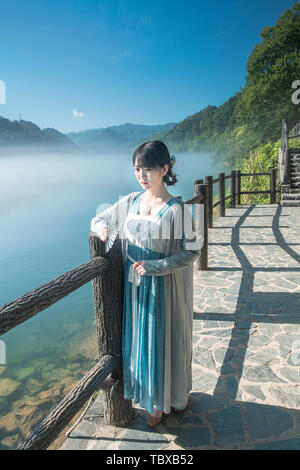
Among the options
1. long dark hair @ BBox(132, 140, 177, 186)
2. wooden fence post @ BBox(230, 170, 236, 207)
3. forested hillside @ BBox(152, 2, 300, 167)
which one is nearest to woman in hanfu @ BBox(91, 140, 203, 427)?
long dark hair @ BBox(132, 140, 177, 186)

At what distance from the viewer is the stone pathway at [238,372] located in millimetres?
1807

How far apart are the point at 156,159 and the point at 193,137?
56.0 m

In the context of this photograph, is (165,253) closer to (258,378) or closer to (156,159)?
(156,159)

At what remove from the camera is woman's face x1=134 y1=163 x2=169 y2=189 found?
1534 mm

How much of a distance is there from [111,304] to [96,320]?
145 mm

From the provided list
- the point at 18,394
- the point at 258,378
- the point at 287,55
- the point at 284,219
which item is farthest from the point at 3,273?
the point at 287,55

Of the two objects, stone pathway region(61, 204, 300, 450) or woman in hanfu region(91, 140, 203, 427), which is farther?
stone pathway region(61, 204, 300, 450)

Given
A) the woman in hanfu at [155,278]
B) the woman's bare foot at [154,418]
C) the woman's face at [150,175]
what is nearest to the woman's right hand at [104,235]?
the woman in hanfu at [155,278]

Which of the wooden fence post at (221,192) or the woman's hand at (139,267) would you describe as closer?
the woman's hand at (139,267)

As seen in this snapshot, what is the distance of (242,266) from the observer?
15.6 feet

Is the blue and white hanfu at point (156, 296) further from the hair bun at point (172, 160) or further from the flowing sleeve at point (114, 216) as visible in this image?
the hair bun at point (172, 160)

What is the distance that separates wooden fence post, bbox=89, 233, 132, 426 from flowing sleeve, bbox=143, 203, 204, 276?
207 mm

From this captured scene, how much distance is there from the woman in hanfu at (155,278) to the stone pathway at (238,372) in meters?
0.26

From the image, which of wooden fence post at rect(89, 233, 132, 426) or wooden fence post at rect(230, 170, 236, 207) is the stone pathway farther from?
wooden fence post at rect(230, 170, 236, 207)
